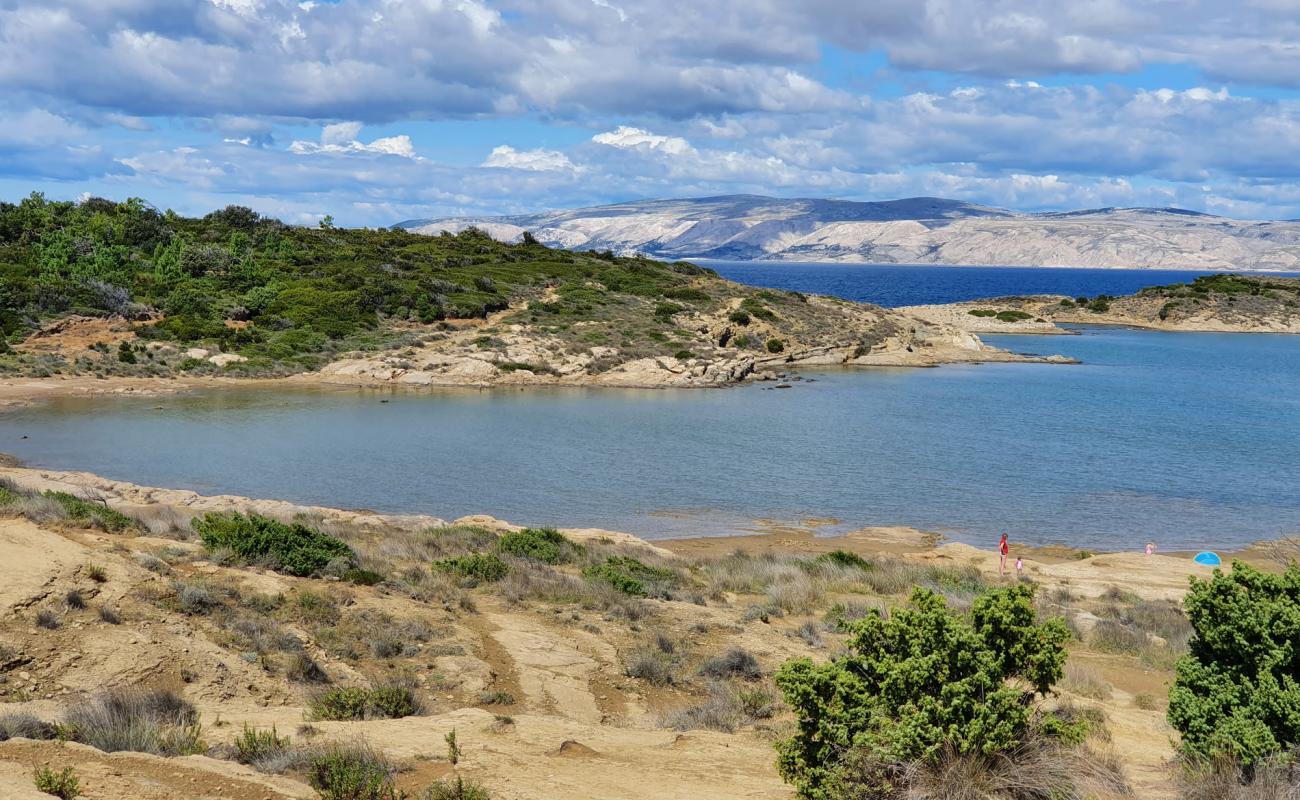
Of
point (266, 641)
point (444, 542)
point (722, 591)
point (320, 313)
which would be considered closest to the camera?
point (266, 641)

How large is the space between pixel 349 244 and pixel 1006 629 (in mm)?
82871

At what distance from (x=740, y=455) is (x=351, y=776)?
3156cm

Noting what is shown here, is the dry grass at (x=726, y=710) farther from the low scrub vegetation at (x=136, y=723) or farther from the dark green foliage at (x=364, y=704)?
the low scrub vegetation at (x=136, y=723)

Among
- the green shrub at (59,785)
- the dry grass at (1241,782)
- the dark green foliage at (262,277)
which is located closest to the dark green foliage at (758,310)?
the dark green foliage at (262,277)

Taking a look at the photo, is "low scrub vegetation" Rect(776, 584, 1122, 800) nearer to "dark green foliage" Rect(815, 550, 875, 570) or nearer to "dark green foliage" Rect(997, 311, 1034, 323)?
"dark green foliage" Rect(815, 550, 875, 570)

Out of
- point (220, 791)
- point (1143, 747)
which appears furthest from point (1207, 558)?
point (220, 791)

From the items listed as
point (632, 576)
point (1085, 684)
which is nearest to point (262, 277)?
point (632, 576)

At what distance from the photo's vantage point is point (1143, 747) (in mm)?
10531

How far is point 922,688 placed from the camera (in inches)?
321

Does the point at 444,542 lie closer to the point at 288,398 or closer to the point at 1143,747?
the point at 1143,747

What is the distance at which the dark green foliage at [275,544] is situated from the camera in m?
15.7

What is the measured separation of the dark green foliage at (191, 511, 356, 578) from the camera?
51.6 feet

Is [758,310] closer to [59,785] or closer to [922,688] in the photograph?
[922,688]

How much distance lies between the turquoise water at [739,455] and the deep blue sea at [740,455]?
0.43 feet
